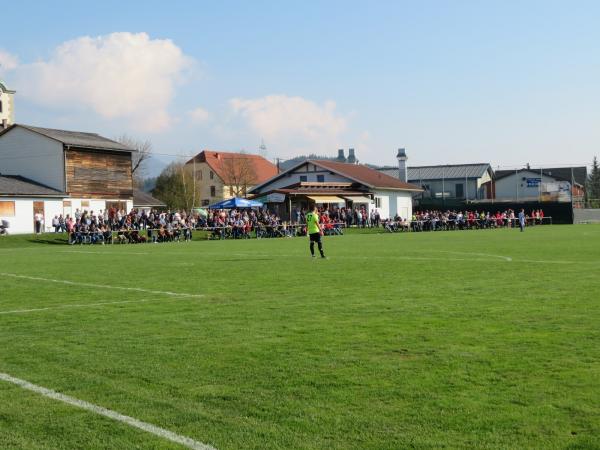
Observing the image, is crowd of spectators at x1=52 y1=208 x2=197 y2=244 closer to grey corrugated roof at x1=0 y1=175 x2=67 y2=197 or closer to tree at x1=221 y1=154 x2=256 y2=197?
grey corrugated roof at x1=0 y1=175 x2=67 y2=197

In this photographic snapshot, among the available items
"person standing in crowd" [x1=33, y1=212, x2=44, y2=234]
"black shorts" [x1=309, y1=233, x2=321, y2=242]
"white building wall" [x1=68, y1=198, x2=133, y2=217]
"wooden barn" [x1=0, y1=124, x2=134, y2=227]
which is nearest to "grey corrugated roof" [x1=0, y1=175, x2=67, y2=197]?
"wooden barn" [x1=0, y1=124, x2=134, y2=227]

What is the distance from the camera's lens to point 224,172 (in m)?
106

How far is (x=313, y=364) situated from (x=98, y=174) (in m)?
54.6

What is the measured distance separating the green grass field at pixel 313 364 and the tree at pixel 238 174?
276 feet

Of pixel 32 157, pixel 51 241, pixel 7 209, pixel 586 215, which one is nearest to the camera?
pixel 51 241

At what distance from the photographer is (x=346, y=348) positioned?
324 inches

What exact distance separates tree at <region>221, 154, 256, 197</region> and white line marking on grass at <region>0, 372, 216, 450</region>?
8969 cm

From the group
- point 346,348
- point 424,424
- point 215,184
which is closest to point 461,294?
point 346,348

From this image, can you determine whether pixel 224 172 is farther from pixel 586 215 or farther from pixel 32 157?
pixel 586 215

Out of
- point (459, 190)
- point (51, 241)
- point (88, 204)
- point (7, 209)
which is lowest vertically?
point (51, 241)

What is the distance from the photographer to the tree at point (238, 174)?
9894 centimetres

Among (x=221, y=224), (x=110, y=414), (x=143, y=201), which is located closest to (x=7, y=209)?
(x=221, y=224)

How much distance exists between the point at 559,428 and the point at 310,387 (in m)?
2.15

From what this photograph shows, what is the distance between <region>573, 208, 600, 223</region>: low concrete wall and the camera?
2758 inches
